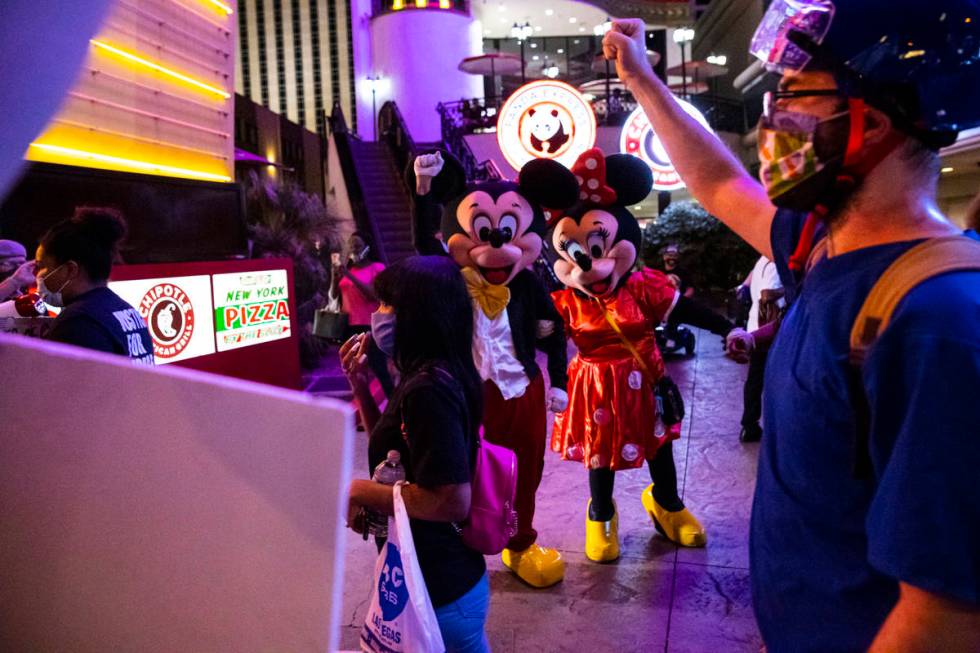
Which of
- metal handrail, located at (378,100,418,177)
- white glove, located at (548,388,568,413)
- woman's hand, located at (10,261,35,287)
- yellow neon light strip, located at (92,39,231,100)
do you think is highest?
metal handrail, located at (378,100,418,177)

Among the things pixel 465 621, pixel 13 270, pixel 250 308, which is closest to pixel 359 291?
pixel 250 308

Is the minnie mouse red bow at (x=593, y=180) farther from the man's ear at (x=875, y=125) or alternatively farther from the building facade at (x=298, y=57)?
the building facade at (x=298, y=57)

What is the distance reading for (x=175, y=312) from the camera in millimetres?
5492

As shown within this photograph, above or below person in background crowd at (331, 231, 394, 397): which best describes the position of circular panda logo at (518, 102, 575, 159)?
above

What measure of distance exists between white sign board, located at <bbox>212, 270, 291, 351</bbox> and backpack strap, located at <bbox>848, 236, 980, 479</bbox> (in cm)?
570

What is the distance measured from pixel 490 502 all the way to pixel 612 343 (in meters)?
2.07

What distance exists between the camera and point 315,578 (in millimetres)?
551

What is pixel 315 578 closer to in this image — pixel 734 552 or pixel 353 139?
pixel 734 552

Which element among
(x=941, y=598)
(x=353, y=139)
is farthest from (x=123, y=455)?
(x=353, y=139)

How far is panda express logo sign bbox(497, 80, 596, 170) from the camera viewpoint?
6.25 meters

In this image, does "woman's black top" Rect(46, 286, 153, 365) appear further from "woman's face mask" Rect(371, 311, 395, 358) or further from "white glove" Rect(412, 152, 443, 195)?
"white glove" Rect(412, 152, 443, 195)

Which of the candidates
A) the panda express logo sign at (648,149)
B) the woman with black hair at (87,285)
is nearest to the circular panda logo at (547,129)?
the panda express logo sign at (648,149)

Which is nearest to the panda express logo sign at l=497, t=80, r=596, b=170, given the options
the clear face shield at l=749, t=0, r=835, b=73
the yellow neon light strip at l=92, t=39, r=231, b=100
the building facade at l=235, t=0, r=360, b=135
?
the yellow neon light strip at l=92, t=39, r=231, b=100

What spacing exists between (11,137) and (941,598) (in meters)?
1.01
